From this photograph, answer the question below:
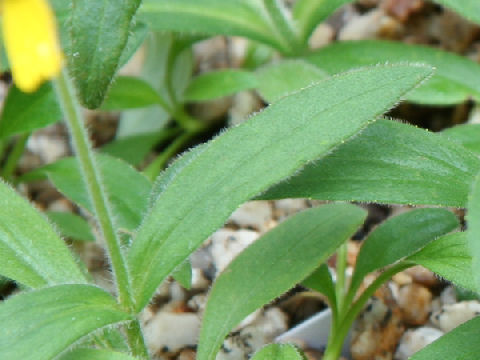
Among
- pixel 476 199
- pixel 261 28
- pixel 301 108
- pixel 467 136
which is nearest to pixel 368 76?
pixel 301 108

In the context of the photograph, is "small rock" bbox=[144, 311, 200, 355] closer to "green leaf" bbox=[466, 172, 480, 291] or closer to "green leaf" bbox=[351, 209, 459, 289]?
"green leaf" bbox=[351, 209, 459, 289]

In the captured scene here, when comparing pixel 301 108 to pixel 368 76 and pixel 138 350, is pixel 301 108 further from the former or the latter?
pixel 138 350

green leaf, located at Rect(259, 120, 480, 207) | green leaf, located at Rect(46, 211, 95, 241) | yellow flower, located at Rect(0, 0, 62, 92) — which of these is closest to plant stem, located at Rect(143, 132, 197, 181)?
green leaf, located at Rect(46, 211, 95, 241)

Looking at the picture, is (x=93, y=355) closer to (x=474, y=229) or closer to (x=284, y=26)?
(x=474, y=229)

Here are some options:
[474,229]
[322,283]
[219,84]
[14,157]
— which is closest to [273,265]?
[322,283]

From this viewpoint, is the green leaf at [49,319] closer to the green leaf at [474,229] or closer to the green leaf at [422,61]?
the green leaf at [474,229]

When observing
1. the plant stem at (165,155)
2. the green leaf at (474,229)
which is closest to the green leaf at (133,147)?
the plant stem at (165,155)
